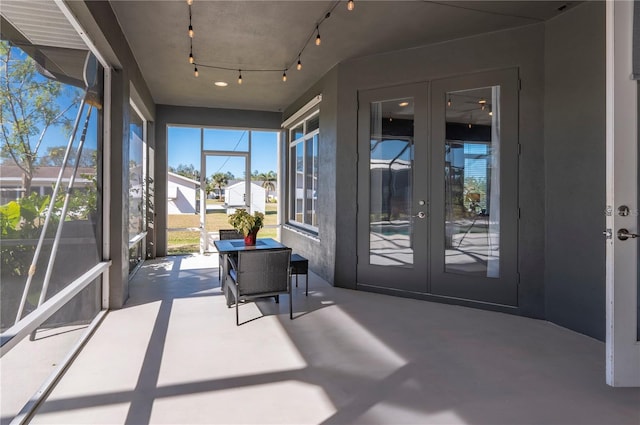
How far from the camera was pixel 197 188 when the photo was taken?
27.2 feet

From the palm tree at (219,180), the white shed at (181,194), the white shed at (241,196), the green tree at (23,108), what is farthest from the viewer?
the white shed at (241,196)

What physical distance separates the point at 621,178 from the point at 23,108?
3.37m

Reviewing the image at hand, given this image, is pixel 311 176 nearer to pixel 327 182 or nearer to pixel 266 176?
pixel 327 182

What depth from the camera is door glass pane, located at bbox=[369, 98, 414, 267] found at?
482 cm

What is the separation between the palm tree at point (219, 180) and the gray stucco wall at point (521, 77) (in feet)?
13.2

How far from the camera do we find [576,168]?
360 cm

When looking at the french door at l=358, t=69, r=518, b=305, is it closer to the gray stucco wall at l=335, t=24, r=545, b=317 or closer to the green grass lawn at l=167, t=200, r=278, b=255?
the gray stucco wall at l=335, t=24, r=545, b=317

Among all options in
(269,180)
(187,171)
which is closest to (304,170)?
(269,180)

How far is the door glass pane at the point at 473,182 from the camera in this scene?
14.1ft

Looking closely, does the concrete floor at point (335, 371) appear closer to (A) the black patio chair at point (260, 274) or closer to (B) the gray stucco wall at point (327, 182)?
(A) the black patio chair at point (260, 274)

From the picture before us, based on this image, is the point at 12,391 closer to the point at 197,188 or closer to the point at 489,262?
the point at 489,262

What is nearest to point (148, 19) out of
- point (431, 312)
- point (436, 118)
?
point (436, 118)

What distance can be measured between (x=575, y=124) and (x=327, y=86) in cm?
318

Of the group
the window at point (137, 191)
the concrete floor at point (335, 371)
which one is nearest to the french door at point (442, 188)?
the concrete floor at point (335, 371)
